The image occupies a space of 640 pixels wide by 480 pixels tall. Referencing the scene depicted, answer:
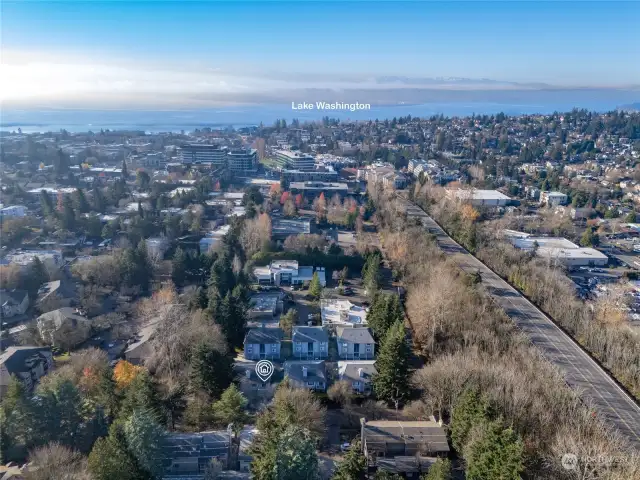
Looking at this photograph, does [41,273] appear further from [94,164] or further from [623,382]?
[94,164]

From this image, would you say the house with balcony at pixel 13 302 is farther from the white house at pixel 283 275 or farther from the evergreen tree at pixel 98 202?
the evergreen tree at pixel 98 202

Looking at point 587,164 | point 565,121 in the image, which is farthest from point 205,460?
point 565,121

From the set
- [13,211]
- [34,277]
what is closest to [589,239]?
[34,277]

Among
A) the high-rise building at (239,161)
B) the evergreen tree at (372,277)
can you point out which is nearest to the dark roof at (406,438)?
the evergreen tree at (372,277)

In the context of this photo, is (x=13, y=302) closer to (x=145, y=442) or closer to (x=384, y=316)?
(x=145, y=442)

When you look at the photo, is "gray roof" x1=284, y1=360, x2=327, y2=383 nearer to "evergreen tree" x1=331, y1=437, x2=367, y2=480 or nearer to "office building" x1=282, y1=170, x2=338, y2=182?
"evergreen tree" x1=331, y1=437, x2=367, y2=480

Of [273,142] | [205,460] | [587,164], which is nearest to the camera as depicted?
[205,460]
